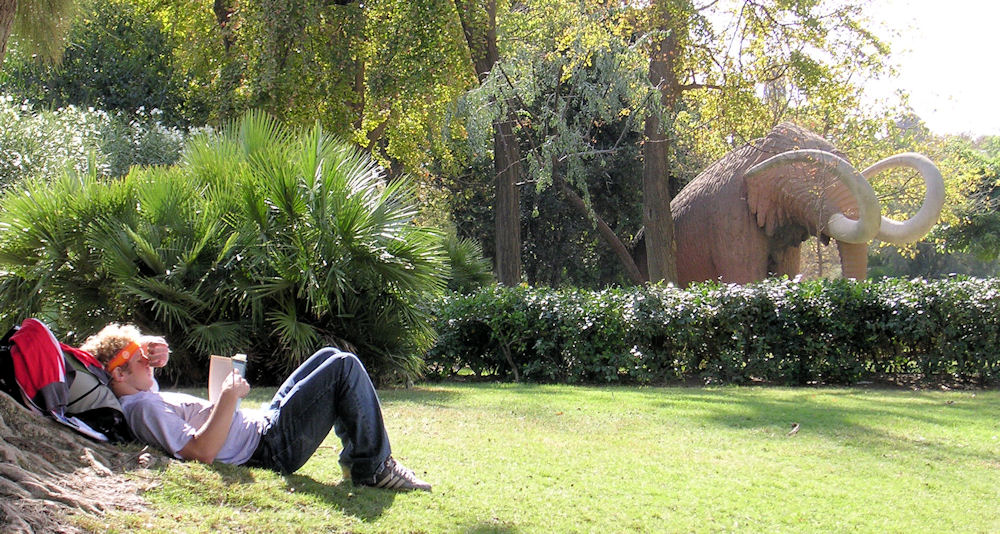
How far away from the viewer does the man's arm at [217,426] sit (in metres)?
4.26

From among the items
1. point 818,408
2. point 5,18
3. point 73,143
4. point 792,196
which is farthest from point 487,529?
point 73,143

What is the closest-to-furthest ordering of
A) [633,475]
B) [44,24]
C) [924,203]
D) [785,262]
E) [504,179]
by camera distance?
[44,24]
[633,475]
[924,203]
[785,262]
[504,179]

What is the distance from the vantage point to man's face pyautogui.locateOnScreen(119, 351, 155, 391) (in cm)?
445

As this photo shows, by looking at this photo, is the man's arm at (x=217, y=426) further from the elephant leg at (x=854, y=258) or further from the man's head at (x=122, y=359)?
the elephant leg at (x=854, y=258)

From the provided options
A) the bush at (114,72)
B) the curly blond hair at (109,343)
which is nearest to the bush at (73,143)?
the bush at (114,72)

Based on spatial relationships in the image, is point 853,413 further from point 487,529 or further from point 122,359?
point 122,359

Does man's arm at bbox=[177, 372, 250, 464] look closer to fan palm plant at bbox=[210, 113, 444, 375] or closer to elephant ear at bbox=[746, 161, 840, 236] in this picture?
fan palm plant at bbox=[210, 113, 444, 375]

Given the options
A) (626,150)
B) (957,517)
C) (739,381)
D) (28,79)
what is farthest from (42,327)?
(626,150)

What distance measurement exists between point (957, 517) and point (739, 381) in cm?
653

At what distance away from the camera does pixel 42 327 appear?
13.3ft

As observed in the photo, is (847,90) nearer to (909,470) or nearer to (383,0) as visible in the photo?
(383,0)

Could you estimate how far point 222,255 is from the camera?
9258mm

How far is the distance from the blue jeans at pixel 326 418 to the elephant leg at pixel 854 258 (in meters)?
12.1

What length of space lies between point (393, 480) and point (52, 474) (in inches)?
65.4
